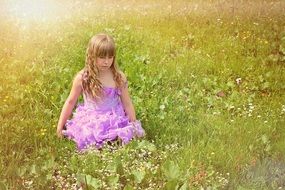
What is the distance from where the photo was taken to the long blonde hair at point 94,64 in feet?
11.9

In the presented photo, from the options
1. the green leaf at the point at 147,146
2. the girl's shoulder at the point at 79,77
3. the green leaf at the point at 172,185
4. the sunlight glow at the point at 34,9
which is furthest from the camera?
the sunlight glow at the point at 34,9

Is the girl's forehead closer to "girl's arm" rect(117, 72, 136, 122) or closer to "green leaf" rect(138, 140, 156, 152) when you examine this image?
"girl's arm" rect(117, 72, 136, 122)

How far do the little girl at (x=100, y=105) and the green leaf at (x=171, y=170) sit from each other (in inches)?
18.9

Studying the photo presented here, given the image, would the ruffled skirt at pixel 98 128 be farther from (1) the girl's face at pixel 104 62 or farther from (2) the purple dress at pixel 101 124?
(1) the girl's face at pixel 104 62

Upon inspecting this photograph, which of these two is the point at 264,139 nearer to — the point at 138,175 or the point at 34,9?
the point at 138,175

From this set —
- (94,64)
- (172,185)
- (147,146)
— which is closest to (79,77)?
(94,64)

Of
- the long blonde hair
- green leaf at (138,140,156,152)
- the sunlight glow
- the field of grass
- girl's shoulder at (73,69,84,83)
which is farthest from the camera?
the sunlight glow

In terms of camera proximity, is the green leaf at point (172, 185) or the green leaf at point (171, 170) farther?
the green leaf at point (171, 170)

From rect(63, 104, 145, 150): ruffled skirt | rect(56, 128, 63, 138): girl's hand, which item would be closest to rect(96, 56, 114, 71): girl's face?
rect(63, 104, 145, 150): ruffled skirt

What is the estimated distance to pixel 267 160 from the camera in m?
3.53

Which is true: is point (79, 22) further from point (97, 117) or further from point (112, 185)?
point (112, 185)

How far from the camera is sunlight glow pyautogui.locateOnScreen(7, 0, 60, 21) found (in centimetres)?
420

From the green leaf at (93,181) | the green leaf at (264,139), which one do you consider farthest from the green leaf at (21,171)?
the green leaf at (264,139)

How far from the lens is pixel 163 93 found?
4.20 meters
